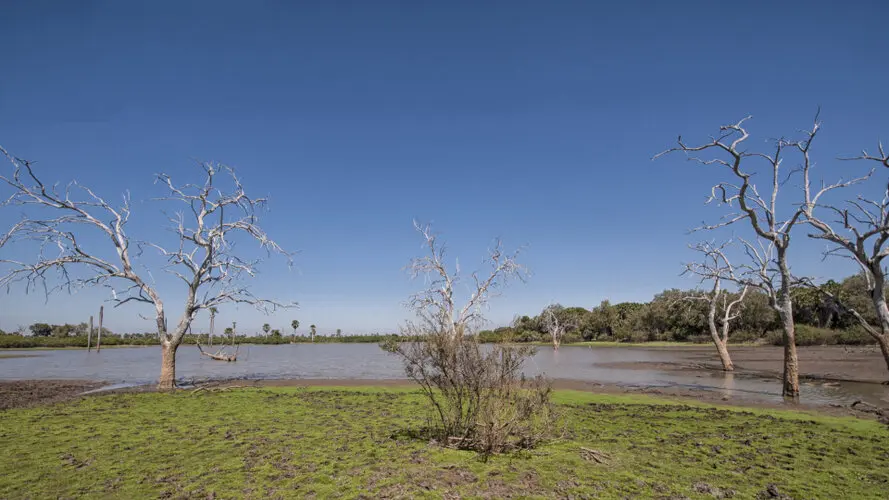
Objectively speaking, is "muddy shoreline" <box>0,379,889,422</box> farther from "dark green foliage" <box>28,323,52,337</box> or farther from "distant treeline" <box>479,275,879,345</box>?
"dark green foliage" <box>28,323,52,337</box>

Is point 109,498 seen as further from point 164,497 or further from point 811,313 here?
point 811,313

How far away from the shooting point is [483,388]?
25.1 feet

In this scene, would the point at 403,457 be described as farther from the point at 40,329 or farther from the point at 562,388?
the point at 40,329

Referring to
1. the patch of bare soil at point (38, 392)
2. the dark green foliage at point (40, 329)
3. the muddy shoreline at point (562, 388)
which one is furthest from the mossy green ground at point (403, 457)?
the dark green foliage at point (40, 329)

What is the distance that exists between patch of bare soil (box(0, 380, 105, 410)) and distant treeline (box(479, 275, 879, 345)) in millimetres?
18165

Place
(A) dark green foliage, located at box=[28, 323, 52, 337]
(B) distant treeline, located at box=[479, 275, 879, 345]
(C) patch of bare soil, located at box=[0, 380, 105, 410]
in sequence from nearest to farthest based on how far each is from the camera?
1. (C) patch of bare soil, located at box=[0, 380, 105, 410]
2. (B) distant treeline, located at box=[479, 275, 879, 345]
3. (A) dark green foliage, located at box=[28, 323, 52, 337]

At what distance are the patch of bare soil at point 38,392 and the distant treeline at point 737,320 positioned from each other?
18.2 meters

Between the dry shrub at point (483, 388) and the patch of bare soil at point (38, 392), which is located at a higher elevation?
the dry shrub at point (483, 388)

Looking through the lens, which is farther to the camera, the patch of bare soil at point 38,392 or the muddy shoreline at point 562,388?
the patch of bare soil at point 38,392

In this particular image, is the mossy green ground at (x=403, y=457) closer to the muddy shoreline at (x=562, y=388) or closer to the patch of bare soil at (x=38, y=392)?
the muddy shoreline at (x=562, y=388)

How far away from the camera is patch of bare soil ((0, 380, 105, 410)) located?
14.8 m

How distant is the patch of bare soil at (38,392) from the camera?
14781 millimetres

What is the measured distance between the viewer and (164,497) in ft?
Result: 18.8

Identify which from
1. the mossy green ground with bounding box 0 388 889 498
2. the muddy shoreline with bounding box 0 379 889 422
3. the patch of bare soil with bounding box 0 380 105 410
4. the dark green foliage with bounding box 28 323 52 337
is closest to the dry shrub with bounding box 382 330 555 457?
the mossy green ground with bounding box 0 388 889 498
